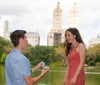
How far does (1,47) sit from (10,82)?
75.4 m

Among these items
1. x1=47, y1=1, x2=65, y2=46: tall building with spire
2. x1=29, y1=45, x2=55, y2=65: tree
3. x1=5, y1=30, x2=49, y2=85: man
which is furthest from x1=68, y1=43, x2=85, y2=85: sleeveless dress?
x1=47, y1=1, x2=65, y2=46: tall building with spire

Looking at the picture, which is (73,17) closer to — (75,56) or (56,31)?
(56,31)

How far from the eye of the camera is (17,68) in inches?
159

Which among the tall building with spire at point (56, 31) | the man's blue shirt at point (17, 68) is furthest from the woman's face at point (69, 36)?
the tall building with spire at point (56, 31)

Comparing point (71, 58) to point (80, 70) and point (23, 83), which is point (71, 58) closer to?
point (80, 70)

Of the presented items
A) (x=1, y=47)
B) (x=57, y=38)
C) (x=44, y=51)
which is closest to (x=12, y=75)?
(x=44, y=51)

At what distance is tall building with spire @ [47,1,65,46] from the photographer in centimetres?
16312

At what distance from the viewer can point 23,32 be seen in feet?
13.9

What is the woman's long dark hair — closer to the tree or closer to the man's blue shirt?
the man's blue shirt

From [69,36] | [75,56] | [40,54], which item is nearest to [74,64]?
[75,56]

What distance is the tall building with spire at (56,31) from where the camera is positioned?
163m

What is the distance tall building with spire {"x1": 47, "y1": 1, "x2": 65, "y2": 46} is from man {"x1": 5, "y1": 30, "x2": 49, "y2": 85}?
494ft

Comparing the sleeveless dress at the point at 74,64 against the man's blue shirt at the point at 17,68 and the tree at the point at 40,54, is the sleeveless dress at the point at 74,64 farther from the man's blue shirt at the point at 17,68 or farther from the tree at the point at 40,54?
the tree at the point at 40,54

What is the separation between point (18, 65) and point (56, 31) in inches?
6690
